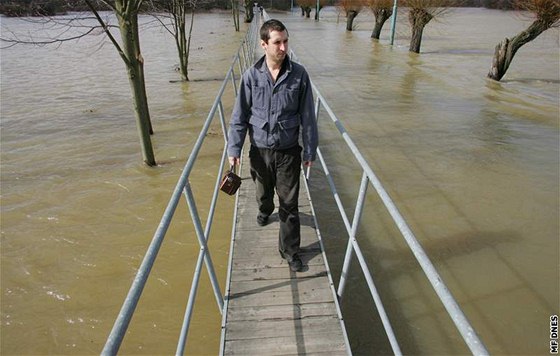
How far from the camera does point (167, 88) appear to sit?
1069cm

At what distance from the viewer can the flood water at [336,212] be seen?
3213 mm

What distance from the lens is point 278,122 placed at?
8.69ft

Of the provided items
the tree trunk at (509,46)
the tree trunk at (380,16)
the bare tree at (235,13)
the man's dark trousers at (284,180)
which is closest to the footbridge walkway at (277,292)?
the man's dark trousers at (284,180)

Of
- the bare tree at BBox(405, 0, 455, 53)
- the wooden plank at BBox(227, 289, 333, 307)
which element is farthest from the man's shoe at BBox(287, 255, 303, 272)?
the bare tree at BBox(405, 0, 455, 53)

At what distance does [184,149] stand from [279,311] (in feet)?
15.3

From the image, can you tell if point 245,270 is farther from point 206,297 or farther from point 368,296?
point 368,296

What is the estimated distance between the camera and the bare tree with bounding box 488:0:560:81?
10250 mm

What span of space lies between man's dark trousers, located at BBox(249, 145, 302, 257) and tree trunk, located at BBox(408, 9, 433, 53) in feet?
51.9

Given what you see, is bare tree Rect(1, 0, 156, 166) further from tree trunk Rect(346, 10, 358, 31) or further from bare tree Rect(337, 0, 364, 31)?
tree trunk Rect(346, 10, 358, 31)

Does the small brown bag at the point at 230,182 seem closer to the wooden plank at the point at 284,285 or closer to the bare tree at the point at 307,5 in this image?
the wooden plank at the point at 284,285

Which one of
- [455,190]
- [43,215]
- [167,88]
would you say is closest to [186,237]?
[43,215]

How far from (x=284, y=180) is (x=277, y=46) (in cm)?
99

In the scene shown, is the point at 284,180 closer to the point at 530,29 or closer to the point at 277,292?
the point at 277,292

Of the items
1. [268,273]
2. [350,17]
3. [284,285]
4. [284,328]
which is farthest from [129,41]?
[350,17]
